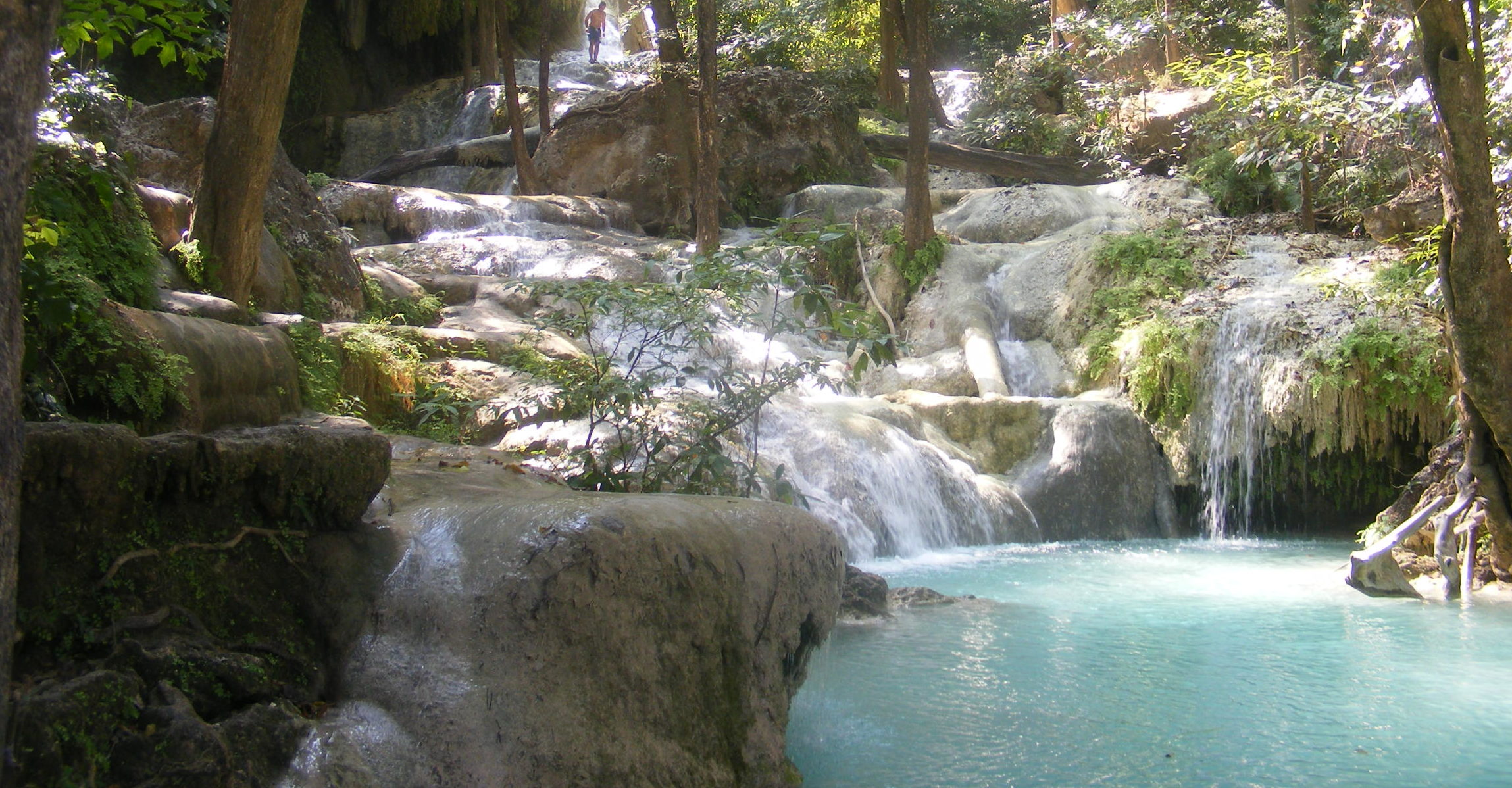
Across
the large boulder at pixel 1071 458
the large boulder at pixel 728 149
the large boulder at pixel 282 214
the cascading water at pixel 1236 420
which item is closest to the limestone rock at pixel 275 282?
the large boulder at pixel 282 214

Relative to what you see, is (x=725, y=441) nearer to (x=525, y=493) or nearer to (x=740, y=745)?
(x=525, y=493)

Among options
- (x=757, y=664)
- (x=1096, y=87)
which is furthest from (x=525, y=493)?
(x=1096, y=87)

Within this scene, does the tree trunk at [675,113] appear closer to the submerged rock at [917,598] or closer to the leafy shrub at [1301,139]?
the leafy shrub at [1301,139]

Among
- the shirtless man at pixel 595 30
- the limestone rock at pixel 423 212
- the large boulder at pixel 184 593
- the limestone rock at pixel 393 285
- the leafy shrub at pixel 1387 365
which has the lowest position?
the large boulder at pixel 184 593

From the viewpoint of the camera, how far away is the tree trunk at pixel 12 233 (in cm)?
229

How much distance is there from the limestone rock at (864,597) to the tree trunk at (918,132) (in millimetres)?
8253

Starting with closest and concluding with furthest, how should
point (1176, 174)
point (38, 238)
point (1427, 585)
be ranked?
point (38, 238) → point (1427, 585) → point (1176, 174)

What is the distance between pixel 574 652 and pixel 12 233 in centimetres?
188

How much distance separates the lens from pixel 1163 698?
514 cm

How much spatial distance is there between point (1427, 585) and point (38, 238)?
8890 mm

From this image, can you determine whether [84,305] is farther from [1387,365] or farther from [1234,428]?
[1387,365]

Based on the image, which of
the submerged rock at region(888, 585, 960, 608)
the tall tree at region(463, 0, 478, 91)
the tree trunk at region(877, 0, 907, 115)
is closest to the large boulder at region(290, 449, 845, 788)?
the submerged rock at region(888, 585, 960, 608)

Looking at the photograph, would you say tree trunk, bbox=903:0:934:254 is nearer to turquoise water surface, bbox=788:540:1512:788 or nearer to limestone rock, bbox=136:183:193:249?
turquoise water surface, bbox=788:540:1512:788

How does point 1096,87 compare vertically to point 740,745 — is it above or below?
above
